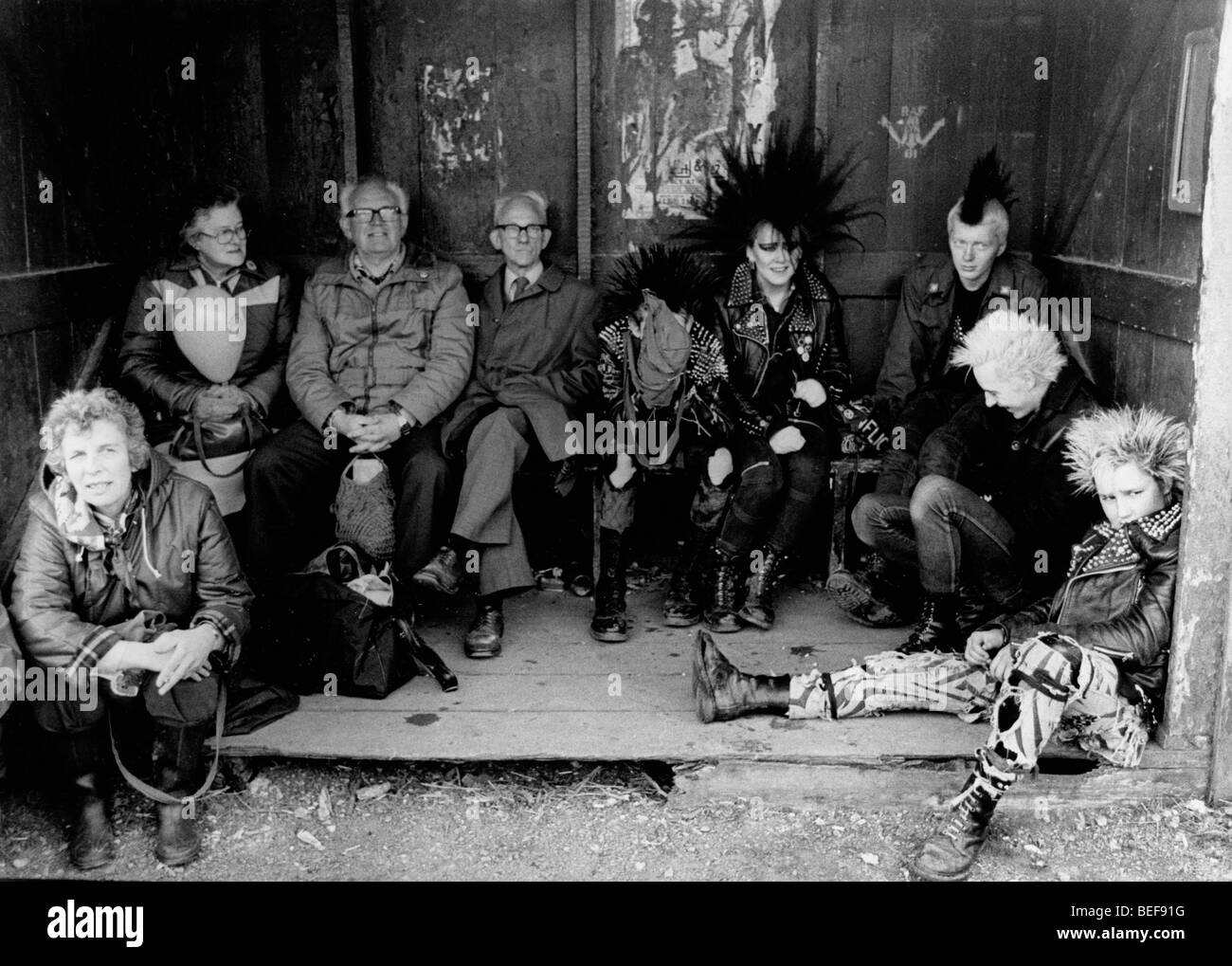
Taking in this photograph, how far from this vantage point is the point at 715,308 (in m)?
4.99

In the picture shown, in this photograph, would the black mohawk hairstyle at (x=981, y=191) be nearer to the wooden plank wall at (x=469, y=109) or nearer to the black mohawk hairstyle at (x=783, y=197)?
the black mohawk hairstyle at (x=783, y=197)

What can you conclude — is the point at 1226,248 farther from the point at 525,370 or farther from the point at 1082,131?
the point at 525,370

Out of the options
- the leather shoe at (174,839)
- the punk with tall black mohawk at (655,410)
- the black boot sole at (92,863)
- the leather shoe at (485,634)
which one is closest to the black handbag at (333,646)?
the leather shoe at (485,634)

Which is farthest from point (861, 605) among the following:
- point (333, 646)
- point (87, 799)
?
point (87, 799)

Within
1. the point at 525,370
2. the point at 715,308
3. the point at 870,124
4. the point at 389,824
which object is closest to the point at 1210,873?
the point at 389,824

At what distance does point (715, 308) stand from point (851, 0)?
4.98ft

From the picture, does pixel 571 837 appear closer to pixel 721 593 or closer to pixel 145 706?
pixel 145 706

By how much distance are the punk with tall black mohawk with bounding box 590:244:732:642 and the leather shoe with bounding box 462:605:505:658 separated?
370mm

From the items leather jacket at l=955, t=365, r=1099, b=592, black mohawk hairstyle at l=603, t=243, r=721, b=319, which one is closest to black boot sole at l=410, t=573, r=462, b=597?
black mohawk hairstyle at l=603, t=243, r=721, b=319

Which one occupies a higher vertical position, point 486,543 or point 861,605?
point 486,543

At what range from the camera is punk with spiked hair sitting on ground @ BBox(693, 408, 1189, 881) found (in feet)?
11.0

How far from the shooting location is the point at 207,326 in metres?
4.96

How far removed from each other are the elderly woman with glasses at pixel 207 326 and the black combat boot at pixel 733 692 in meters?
2.09

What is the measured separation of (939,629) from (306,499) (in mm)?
2297
